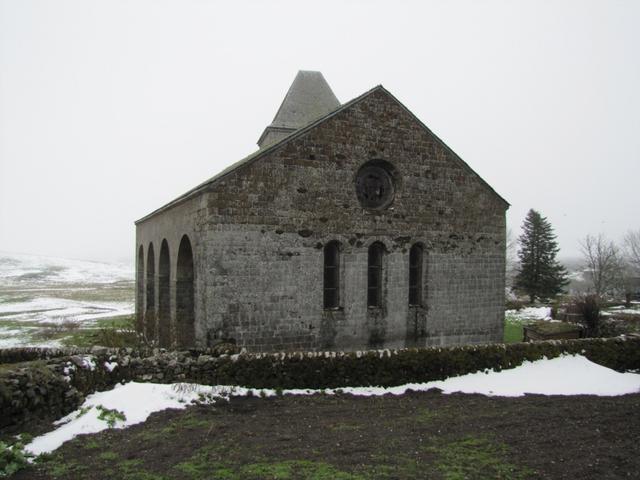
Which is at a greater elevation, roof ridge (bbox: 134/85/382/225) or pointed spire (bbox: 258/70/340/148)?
pointed spire (bbox: 258/70/340/148)

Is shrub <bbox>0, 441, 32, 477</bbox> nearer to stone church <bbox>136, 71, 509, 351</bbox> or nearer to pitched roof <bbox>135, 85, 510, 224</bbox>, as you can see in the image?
stone church <bbox>136, 71, 509, 351</bbox>

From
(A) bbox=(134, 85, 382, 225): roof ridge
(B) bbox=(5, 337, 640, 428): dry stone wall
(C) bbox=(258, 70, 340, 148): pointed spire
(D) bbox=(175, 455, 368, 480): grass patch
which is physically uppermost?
(C) bbox=(258, 70, 340, 148): pointed spire

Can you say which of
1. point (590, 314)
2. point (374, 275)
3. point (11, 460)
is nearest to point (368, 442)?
point (11, 460)

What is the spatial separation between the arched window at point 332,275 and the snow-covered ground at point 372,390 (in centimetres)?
435

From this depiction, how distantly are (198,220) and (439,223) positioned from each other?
800 centimetres

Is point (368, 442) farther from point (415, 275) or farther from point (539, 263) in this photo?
point (539, 263)

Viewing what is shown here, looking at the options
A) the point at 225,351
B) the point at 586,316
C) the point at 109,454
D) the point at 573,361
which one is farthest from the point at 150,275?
the point at 586,316

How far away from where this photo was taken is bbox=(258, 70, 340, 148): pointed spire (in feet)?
84.8

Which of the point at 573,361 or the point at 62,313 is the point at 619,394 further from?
the point at 62,313

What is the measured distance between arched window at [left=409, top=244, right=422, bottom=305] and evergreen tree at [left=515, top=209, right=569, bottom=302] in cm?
2990

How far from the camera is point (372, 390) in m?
10.6

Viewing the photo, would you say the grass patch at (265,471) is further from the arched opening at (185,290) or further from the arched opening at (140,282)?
the arched opening at (140,282)

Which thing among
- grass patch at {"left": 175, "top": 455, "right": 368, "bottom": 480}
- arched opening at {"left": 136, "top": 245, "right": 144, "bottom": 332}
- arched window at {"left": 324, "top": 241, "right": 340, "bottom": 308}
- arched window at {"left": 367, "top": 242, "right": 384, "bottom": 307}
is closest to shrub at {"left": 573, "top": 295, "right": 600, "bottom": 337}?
arched window at {"left": 367, "top": 242, "right": 384, "bottom": 307}

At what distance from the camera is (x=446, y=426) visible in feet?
27.5
